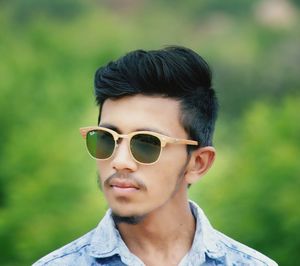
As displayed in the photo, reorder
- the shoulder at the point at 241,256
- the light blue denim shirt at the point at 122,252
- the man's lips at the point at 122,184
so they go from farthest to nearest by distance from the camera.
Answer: the shoulder at the point at 241,256
the light blue denim shirt at the point at 122,252
the man's lips at the point at 122,184

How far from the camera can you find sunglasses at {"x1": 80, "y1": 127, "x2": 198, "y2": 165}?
2.70m

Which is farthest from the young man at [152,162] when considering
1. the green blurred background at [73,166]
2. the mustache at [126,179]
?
the green blurred background at [73,166]

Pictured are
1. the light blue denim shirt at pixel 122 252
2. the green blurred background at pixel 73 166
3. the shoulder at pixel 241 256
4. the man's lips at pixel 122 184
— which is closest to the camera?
the man's lips at pixel 122 184

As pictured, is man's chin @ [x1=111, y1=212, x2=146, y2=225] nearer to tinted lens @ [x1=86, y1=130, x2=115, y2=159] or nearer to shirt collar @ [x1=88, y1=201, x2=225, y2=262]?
shirt collar @ [x1=88, y1=201, x2=225, y2=262]

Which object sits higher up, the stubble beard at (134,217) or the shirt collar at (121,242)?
the stubble beard at (134,217)

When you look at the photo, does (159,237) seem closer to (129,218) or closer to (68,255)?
(129,218)

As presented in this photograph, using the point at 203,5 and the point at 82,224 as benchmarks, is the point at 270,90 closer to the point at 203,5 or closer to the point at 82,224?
the point at 203,5

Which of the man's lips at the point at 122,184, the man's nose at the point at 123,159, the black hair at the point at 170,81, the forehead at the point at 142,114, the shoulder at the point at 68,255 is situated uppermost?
the black hair at the point at 170,81

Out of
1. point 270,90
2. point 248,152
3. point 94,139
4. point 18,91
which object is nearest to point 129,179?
point 94,139

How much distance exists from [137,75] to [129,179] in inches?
13.3

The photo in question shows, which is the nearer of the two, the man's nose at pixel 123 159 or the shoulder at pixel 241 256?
the man's nose at pixel 123 159

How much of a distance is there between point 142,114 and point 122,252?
45 centimetres

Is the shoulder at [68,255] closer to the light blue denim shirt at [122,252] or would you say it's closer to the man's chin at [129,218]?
the light blue denim shirt at [122,252]

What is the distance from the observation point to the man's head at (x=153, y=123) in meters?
2.70
